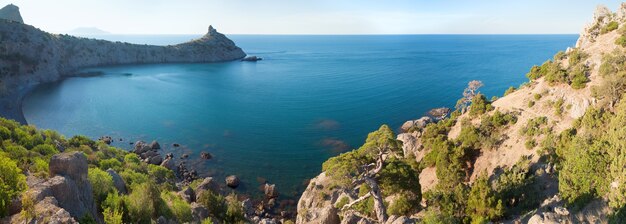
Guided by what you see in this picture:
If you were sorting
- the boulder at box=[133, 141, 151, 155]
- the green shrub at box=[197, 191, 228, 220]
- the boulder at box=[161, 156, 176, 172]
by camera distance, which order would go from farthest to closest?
the boulder at box=[133, 141, 151, 155]
the boulder at box=[161, 156, 176, 172]
the green shrub at box=[197, 191, 228, 220]

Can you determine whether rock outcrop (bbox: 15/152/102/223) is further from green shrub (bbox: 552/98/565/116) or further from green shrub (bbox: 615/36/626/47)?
green shrub (bbox: 615/36/626/47)

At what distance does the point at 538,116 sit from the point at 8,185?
144ft

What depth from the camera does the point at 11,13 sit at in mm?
172250

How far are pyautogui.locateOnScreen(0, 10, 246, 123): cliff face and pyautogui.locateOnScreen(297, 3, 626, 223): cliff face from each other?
81.1 m

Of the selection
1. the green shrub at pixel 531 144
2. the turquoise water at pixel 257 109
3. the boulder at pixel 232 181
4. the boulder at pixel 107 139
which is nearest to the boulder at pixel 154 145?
the turquoise water at pixel 257 109

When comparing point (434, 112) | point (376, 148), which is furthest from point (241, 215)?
point (434, 112)

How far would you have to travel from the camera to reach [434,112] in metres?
79.8

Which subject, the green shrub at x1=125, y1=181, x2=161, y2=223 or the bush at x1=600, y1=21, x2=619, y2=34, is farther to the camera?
the bush at x1=600, y1=21, x2=619, y2=34

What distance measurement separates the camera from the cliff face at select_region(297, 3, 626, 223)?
29953 mm

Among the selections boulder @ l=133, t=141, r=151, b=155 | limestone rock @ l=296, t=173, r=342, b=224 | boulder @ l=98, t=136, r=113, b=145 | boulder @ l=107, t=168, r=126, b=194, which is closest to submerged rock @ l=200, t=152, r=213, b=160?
boulder @ l=133, t=141, r=151, b=155

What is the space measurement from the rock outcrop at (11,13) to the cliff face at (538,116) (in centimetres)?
21271

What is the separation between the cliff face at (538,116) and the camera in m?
30.0

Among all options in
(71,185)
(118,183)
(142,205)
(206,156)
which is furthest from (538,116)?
(206,156)

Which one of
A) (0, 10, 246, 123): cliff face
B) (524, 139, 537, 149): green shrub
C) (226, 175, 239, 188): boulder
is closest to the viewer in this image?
(524, 139, 537, 149): green shrub
